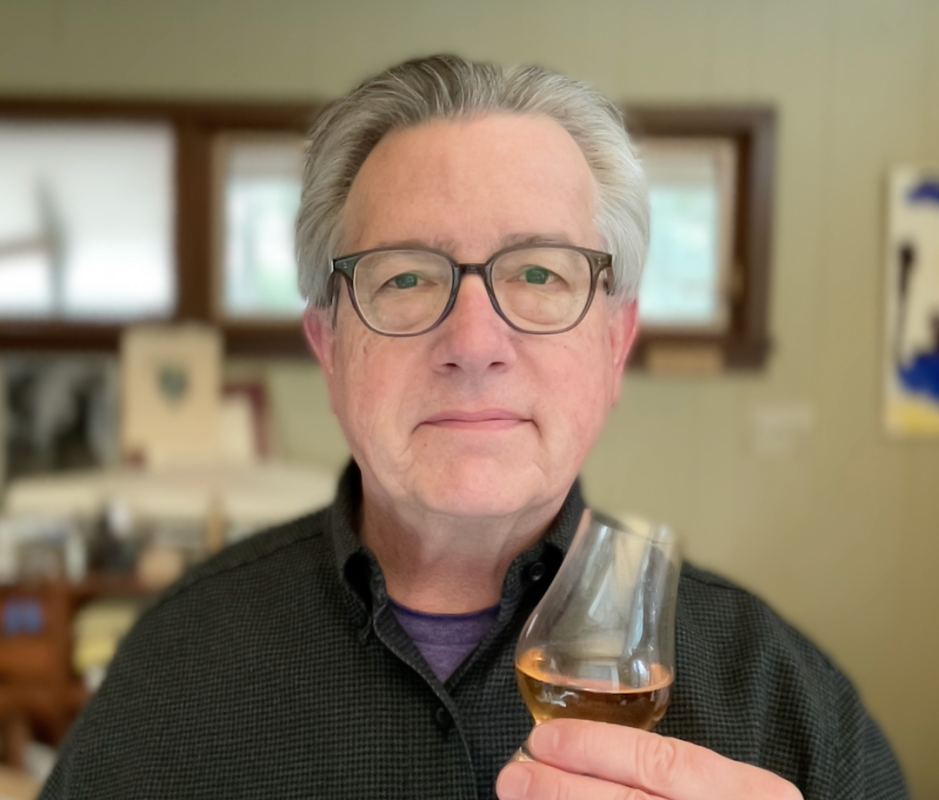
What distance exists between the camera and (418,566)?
97 centimetres

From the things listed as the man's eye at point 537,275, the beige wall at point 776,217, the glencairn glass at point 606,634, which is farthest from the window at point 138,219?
the glencairn glass at point 606,634

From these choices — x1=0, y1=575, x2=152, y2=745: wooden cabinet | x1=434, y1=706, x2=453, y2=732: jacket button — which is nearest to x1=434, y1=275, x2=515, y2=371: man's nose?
x1=434, y1=706, x2=453, y2=732: jacket button

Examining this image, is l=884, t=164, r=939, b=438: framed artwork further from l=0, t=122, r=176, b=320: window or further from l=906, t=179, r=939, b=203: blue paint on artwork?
l=0, t=122, r=176, b=320: window

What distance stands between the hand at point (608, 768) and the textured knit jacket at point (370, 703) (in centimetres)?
26

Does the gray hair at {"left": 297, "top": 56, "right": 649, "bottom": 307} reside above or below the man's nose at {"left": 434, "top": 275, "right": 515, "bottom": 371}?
above

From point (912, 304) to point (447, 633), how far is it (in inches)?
98.9

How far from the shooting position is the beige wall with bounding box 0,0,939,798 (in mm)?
2850

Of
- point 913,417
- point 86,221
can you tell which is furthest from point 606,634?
point 86,221

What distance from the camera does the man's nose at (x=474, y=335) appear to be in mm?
854

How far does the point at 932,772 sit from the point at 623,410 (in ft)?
5.35

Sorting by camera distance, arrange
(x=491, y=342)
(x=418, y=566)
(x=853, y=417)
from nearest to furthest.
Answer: (x=491, y=342) < (x=418, y=566) < (x=853, y=417)

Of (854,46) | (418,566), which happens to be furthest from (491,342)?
(854,46)

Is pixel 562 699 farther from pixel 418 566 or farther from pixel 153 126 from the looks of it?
pixel 153 126

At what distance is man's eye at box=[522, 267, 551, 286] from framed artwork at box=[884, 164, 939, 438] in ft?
7.82
